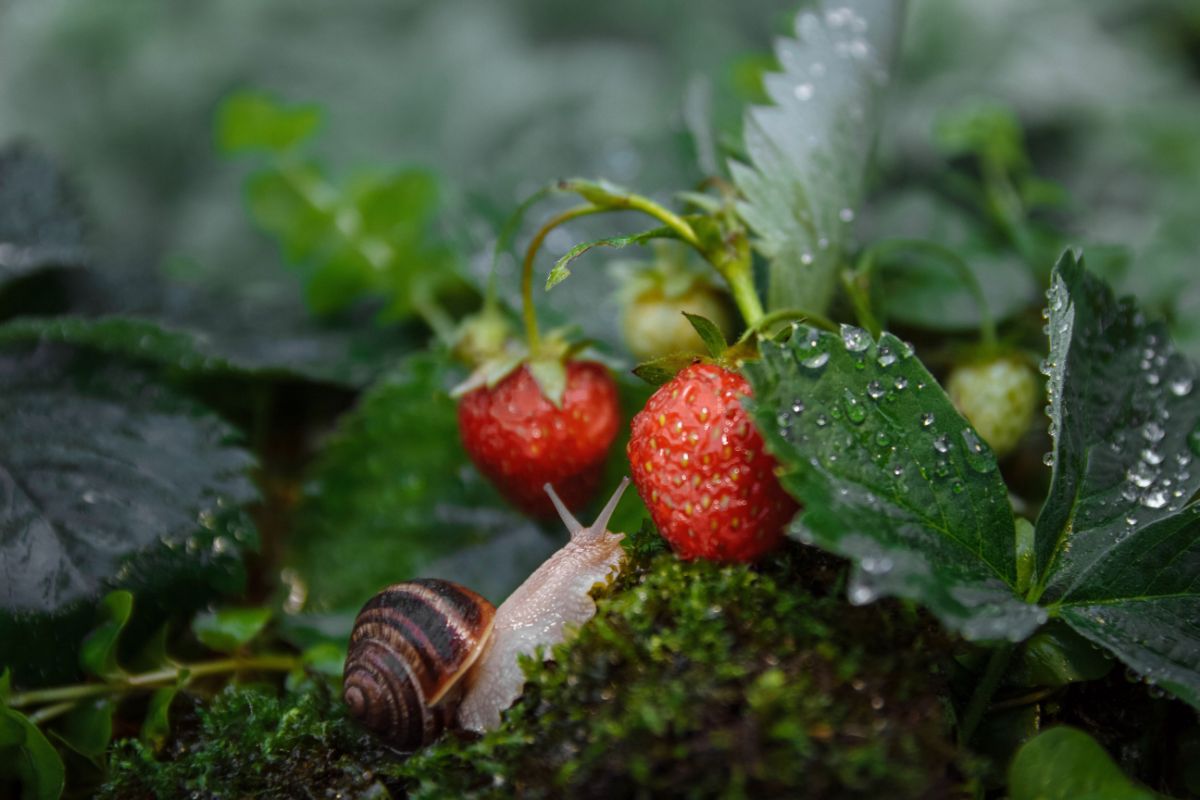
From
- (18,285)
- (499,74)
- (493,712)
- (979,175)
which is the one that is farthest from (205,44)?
(493,712)

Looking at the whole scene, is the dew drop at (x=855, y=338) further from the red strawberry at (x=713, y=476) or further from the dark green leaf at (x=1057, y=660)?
the dark green leaf at (x=1057, y=660)

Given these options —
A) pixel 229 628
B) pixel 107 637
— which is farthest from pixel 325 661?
pixel 107 637

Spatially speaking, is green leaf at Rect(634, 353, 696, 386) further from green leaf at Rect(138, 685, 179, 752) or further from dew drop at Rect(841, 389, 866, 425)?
green leaf at Rect(138, 685, 179, 752)

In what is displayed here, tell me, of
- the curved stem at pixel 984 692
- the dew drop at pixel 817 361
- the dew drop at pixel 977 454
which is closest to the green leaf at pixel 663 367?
the dew drop at pixel 817 361

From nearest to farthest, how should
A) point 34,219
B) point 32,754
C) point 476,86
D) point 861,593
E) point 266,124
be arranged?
point 861,593 → point 32,754 → point 34,219 → point 266,124 → point 476,86

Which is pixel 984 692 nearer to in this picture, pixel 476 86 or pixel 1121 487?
pixel 1121 487

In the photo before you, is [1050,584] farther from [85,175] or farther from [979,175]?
[85,175]
